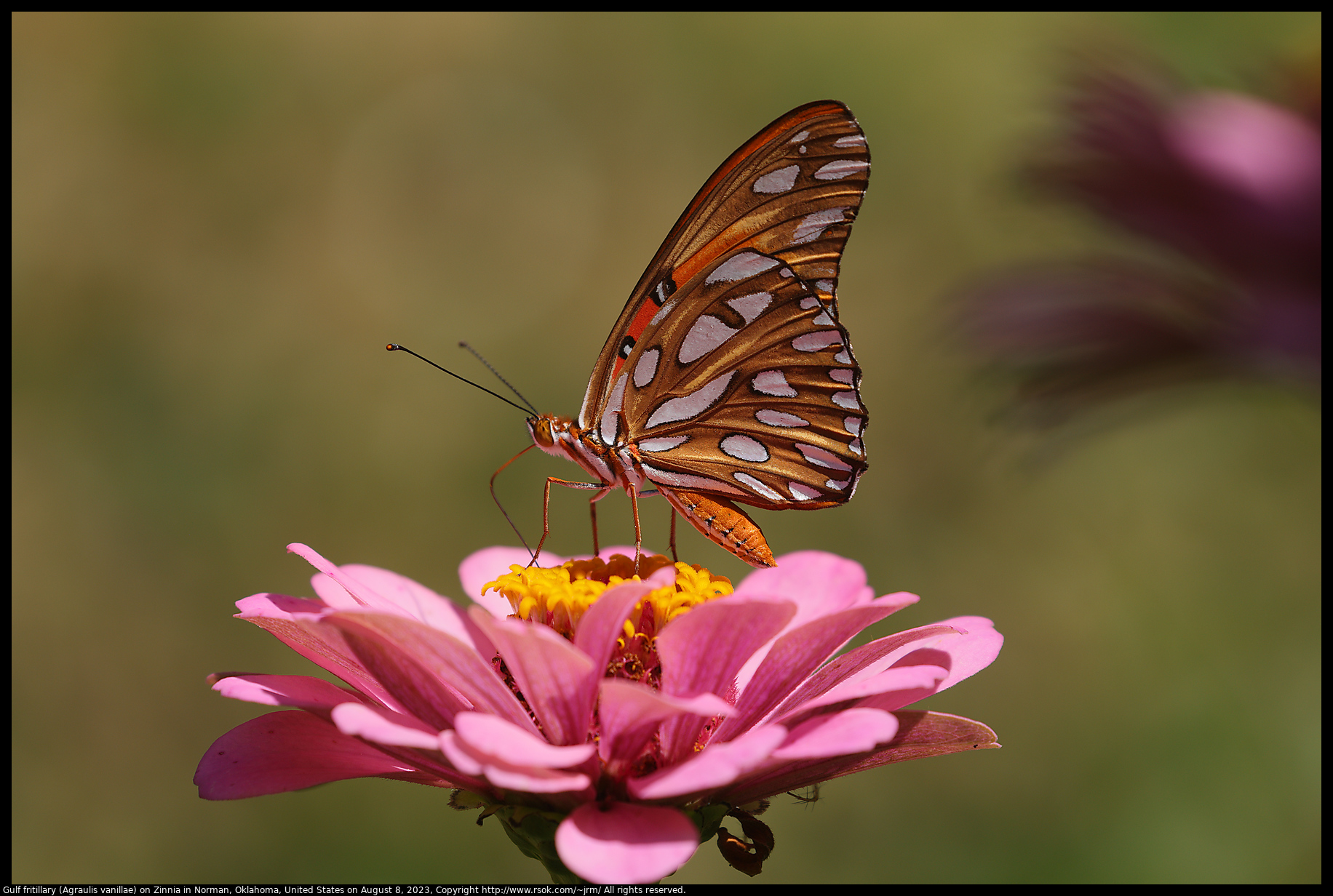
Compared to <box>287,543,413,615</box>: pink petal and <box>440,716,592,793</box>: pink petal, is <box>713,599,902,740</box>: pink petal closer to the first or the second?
<box>440,716,592,793</box>: pink petal

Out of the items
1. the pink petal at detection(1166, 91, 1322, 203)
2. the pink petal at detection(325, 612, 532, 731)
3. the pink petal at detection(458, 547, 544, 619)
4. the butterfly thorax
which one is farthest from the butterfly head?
the pink petal at detection(1166, 91, 1322, 203)

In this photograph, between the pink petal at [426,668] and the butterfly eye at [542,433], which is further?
the butterfly eye at [542,433]

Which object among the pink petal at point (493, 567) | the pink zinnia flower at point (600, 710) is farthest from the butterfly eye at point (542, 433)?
the pink zinnia flower at point (600, 710)

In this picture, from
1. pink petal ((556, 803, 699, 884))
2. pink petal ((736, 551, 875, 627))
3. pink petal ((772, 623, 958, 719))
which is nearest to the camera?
pink petal ((556, 803, 699, 884))

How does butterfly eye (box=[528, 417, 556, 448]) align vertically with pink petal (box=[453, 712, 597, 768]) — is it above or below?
above

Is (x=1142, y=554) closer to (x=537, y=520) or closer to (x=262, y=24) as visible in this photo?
(x=537, y=520)

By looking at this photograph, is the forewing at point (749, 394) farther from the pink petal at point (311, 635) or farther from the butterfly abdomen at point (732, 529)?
the pink petal at point (311, 635)
